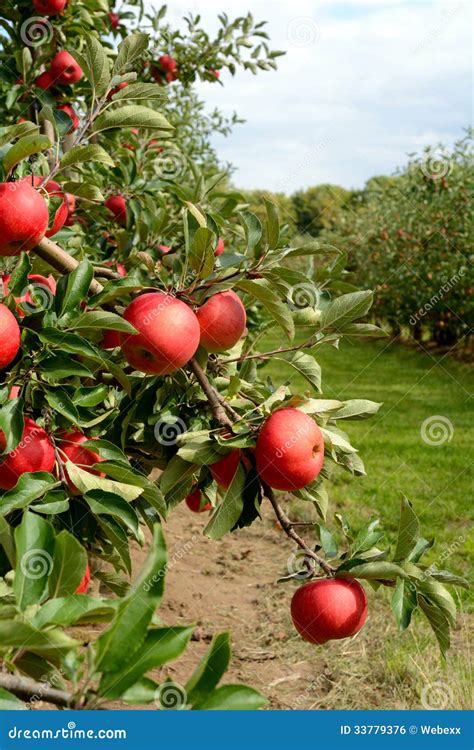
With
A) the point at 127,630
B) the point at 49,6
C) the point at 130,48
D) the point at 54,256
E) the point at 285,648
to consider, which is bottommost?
the point at 285,648

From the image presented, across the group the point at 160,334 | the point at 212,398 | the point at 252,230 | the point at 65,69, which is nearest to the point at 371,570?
the point at 212,398

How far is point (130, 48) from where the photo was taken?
4.51 ft

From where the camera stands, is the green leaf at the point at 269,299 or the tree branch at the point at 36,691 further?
the green leaf at the point at 269,299

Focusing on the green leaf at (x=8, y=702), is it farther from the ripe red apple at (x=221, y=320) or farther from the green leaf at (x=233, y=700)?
the ripe red apple at (x=221, y=320)

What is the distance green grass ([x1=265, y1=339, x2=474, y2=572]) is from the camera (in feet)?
12.5

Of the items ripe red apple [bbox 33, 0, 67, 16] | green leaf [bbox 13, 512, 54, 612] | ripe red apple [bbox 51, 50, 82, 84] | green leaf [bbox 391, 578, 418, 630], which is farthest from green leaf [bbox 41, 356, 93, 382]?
ripe red apple [bbox 33, 0, 67, 16]

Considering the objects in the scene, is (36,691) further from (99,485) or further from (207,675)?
(99,485)

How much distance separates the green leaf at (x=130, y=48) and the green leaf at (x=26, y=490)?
78 centimetres

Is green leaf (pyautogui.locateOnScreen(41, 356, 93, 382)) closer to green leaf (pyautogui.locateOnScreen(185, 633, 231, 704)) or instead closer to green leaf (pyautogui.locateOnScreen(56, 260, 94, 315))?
green leaf (pyautogui.locateOnScreen(56, 260, 94, 315))

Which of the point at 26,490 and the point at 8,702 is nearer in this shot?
the point at 8,702

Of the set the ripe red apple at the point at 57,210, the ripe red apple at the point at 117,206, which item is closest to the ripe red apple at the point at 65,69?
the ripe red apple at the point at 117,206

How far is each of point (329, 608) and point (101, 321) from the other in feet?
2.04

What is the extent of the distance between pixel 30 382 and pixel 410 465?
153 inches

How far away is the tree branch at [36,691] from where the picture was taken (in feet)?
2.20
